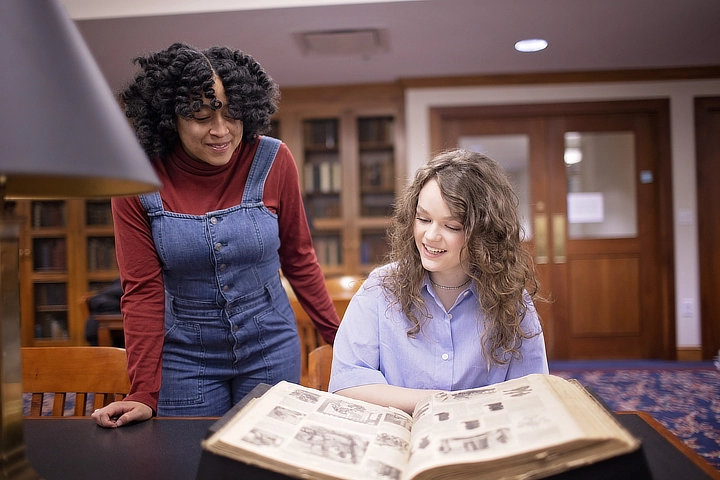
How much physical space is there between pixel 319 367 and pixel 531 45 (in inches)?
132

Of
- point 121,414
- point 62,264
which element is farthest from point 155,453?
point 62,264

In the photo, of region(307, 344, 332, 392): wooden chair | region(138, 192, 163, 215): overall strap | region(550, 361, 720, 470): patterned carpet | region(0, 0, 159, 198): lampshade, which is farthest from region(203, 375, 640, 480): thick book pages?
region(550, 361, 720, 470): patterned carpet

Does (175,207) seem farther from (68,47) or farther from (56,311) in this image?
(56,311)

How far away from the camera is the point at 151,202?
122cm

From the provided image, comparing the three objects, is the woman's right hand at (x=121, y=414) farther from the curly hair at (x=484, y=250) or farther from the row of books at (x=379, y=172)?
the row of books at (x=379, y=172)

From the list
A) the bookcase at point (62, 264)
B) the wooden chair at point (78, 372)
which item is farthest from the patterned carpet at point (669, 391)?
the bookcase at point (62, 264)

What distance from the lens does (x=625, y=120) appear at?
15.8 feet

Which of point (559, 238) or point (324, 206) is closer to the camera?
point (559, 238)

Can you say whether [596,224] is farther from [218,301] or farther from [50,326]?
[50,326]

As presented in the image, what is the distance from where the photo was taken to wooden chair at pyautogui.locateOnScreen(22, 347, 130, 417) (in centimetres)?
127

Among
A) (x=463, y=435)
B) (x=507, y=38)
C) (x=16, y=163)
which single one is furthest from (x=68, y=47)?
(x=507, y=38)

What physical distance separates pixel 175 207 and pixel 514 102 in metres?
4.06

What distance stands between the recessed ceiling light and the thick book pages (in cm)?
352

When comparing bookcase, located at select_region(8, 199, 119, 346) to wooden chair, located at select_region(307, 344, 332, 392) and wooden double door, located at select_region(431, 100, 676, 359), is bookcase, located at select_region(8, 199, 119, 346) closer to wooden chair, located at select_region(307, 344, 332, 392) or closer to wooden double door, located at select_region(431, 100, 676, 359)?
wooden double door, located at select_region(431, 100, 676, 359)
